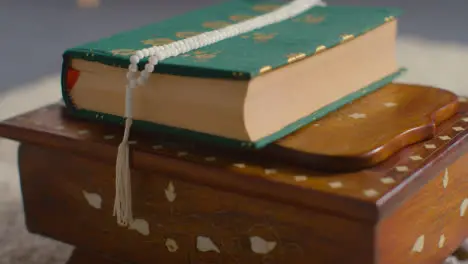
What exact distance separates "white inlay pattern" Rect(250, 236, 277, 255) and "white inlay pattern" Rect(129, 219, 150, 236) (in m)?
0.12

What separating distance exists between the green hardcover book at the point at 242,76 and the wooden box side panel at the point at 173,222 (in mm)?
56

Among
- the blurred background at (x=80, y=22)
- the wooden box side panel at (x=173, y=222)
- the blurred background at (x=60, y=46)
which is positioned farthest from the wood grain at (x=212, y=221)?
the blurred background at (x=80, y=22)

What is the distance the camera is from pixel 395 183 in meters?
0.55

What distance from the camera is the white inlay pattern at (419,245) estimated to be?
627 millimetres

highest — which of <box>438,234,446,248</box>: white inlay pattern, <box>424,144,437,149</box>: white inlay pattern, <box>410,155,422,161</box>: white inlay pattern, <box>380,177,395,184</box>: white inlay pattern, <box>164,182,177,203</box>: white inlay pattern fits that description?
<box>424,144,437,149</box>: white inlay pattern

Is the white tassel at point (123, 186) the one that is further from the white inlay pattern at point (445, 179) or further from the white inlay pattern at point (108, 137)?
the white inlay pattern at point (445, 179)

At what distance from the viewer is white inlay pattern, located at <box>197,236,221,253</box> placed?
64cm

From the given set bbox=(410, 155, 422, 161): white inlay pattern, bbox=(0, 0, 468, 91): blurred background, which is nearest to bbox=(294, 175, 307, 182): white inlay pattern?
bbox=(410, 155, 422, 161): white inlay pattern

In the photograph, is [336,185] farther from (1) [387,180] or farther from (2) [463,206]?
(2) [463,206]

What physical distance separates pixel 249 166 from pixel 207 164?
1.5 inches

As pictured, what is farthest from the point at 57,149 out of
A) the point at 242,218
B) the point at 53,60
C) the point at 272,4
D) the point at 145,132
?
the point at 53,60

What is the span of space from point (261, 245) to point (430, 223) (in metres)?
0.16

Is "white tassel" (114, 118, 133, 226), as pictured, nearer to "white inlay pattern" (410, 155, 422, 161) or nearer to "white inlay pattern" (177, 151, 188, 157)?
"white inlay pattern" (177, 151, 188, 157)

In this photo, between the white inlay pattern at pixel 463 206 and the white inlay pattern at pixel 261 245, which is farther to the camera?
the white inlay pattern at pixel 463 206
